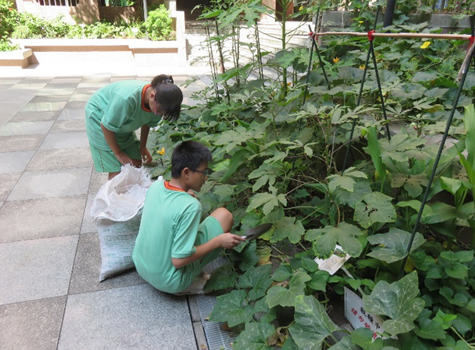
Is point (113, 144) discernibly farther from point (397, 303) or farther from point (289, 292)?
point (397, 303)

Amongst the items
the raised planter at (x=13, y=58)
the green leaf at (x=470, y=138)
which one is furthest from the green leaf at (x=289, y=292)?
the raised planter at (x=13, y=58)

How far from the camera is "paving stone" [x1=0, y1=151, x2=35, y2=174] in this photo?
383 centimetres

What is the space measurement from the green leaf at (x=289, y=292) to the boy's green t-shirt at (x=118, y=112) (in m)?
1.76

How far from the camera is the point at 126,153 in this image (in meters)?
3.29

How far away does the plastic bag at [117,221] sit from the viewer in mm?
2262

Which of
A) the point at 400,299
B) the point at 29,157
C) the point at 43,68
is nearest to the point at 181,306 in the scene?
the point at 400,299

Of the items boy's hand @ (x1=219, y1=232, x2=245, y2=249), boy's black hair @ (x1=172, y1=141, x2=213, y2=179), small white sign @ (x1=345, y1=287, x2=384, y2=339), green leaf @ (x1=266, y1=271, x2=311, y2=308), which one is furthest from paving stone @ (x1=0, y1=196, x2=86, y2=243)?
small white sign @ (x1=345, y1=287, x2=384, y2=339)

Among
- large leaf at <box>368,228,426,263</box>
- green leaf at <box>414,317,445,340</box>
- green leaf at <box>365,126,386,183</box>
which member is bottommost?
green leaf at <box>414,317,445,340</box>

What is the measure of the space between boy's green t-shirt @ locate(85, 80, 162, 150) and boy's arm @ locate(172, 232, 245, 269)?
1.31 meters

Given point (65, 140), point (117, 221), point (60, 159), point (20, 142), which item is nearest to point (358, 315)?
point (117, 221)

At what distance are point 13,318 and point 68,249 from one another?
2.11ft

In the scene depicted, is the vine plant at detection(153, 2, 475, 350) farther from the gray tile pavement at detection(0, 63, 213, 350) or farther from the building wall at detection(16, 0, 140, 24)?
the building wall at detection(16, 0, 140, 24)

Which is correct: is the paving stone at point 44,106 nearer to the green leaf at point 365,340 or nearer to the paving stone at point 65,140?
the paving stone at point 65,140

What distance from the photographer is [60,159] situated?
13.6ft
